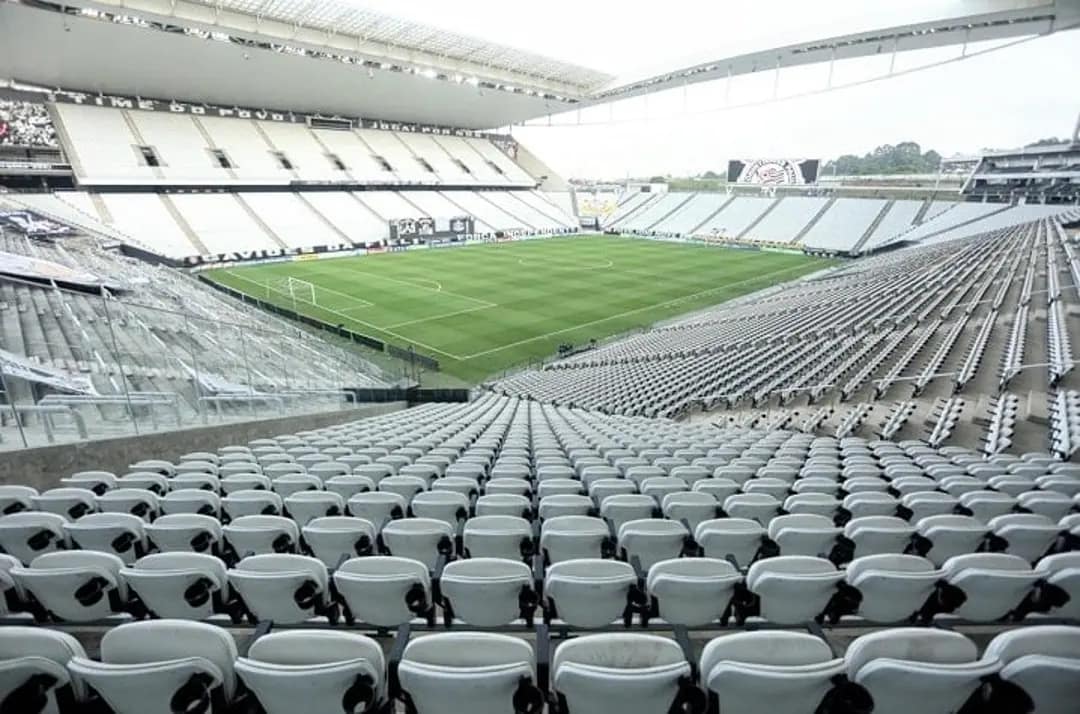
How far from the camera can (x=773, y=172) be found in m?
67.7

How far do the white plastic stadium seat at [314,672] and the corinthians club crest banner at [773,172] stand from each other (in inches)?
2863

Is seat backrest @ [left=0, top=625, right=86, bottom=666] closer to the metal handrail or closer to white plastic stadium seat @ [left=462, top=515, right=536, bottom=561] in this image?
white plastic stadium seat @ [left=462, top=515, right=536, bottom=561]

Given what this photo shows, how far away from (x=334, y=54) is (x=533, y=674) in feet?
196

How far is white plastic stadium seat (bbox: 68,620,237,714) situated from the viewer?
2.11m

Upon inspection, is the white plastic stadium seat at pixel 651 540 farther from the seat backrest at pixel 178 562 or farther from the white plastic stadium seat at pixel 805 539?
the seat backrest at pixel 178 562

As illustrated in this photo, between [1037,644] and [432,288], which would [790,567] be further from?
[432,288]

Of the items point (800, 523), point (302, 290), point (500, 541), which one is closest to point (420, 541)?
point (500, 541)

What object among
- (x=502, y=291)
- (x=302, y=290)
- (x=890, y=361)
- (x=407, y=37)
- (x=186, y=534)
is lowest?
(x=890, y=361)

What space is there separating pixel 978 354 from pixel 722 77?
53.6 metres

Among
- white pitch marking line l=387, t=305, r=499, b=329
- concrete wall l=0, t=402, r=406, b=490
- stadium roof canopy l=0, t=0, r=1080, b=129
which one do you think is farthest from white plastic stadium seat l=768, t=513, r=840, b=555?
stadium roof canopy l=0, t=0, r=1080, b=129

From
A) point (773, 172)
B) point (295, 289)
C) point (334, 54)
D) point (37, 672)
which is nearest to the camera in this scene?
point (37, 672)

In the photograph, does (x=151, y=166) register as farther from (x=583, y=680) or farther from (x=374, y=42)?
(x=583, y=680)

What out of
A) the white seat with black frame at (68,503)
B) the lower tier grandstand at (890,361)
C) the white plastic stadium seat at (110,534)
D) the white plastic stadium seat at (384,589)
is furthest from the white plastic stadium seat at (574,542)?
the lower tier grandstand at (890,361)

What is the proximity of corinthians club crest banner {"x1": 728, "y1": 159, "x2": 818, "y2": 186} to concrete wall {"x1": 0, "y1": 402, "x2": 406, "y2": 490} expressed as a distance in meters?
67.9
